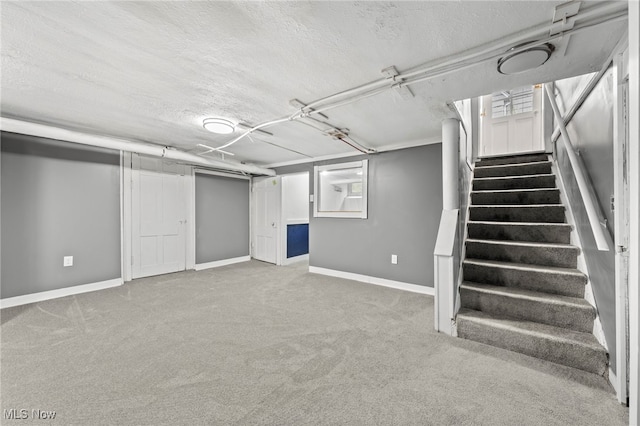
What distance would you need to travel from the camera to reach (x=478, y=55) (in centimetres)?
167

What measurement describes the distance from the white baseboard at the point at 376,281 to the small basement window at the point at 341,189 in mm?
1007

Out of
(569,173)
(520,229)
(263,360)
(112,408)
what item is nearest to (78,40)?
(112,408)

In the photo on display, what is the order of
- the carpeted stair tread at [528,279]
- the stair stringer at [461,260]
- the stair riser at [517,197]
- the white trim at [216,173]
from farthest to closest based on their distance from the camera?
the white trim at [216,173], the stair riser at [517,197], the stair stringer at [461,260], the carpeted stair tread at [528,279]

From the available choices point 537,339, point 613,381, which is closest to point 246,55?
point 537,339

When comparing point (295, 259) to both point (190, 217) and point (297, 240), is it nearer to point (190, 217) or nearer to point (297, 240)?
point (297, 240)

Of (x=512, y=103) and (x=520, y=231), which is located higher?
(x=512, y=103)

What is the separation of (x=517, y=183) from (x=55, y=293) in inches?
245

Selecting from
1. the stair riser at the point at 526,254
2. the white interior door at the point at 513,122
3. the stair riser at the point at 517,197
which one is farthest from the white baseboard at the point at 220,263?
the white interior door at the point at 513,122

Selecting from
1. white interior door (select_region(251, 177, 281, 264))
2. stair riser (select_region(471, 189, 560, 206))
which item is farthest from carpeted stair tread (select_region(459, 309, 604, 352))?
white interior door (select_region(251, 177, 281, 264))

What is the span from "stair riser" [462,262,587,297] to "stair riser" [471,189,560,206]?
1.18m

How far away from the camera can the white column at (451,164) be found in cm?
264

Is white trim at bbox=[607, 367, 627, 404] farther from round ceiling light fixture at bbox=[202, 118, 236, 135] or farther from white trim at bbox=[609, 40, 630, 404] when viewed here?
round ceiling light fixture at bbox=[202, 118, 236, 135]

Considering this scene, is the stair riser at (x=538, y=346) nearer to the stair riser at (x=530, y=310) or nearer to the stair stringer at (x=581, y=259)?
the stair stringer at (x=581, y=259)

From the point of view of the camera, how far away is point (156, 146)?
12.1ft
